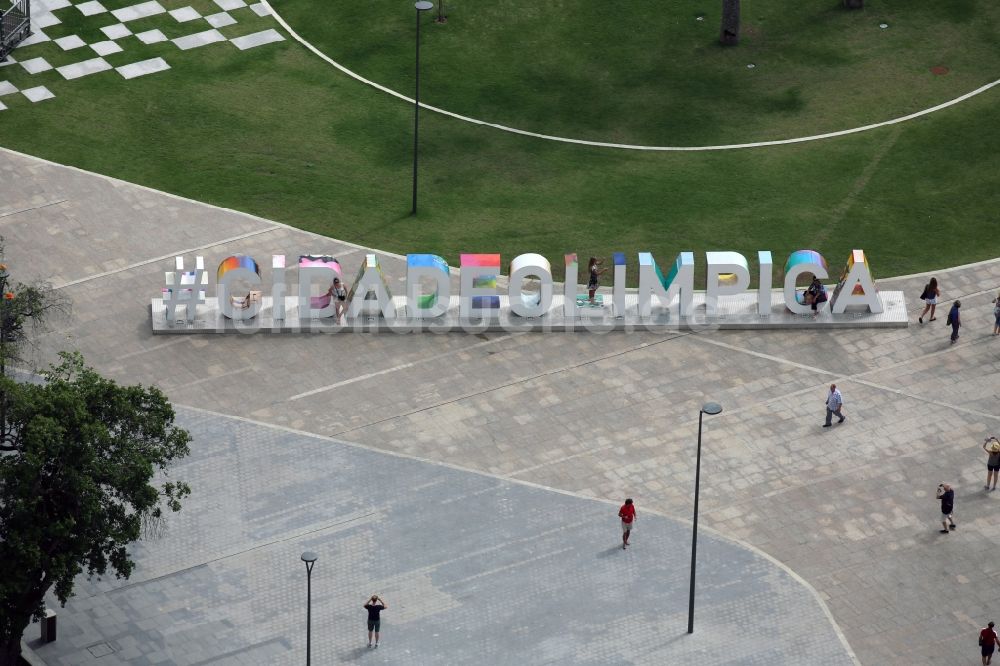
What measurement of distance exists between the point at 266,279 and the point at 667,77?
21823 mm

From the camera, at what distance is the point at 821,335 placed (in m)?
69.2

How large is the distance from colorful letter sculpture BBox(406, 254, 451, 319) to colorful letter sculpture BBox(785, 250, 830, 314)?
12.2 meters

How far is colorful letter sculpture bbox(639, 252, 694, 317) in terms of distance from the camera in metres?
69.2

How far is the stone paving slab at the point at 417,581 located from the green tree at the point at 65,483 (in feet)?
15.0

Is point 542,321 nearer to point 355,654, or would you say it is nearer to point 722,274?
point 722,274

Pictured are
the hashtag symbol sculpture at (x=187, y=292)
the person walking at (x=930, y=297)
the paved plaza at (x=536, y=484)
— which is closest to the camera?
the paved plaza at (x=536, y=484)

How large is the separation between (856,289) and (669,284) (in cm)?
674

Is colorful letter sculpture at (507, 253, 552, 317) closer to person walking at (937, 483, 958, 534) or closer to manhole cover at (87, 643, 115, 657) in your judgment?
person walking at (937, 483, 958, 534)

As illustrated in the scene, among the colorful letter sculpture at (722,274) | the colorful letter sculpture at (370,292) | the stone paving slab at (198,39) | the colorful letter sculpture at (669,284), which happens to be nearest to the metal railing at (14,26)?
the stone paving slab at (198,39)

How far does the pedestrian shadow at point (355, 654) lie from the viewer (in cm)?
5606

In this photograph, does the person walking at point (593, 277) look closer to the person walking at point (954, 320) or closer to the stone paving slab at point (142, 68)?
the person walking at point (954, 320)

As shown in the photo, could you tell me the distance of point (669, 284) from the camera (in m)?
69.5

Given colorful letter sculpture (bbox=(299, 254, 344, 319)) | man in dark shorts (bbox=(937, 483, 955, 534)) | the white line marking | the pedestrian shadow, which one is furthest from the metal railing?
man in dark shorts (bbox=(937, 483, 955, 534))

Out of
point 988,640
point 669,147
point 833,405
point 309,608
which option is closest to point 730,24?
point 669,147
